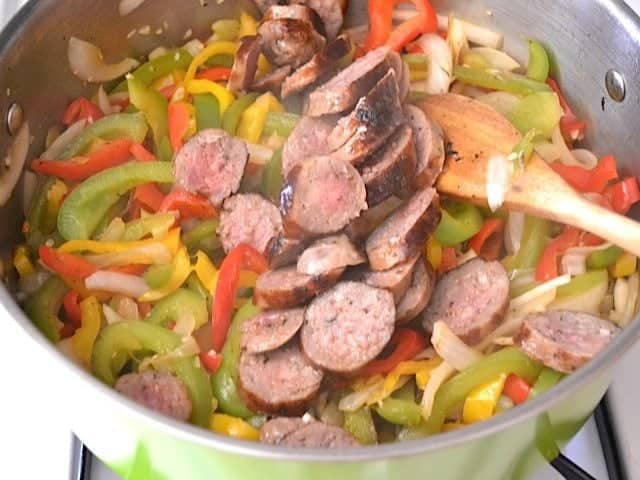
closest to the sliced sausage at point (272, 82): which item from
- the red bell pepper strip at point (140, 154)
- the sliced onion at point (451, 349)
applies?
the red bell pepper strip at point (140, 154)

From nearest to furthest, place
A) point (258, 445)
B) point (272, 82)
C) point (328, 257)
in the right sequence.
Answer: point (258, 445), point (328, 257), point (272, 82)

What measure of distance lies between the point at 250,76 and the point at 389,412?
→ 2.26 feet

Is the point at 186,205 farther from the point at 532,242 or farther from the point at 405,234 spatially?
the point at 532,242

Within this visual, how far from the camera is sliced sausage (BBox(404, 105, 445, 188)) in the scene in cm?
151

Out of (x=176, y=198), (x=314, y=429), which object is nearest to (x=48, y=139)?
(x=176, y=198)

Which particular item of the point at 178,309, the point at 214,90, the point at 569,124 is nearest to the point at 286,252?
the point at 178,309

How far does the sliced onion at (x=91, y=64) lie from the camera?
161cm

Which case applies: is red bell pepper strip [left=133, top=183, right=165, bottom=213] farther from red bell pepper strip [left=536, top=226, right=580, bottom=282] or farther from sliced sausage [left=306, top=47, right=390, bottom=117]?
red bell pepper strip [left=536, top=226, right=580, bottom=282]

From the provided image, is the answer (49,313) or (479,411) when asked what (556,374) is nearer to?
(479,411)

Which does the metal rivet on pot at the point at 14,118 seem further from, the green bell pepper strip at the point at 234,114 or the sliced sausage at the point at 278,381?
the sliced sausage at the point at 278,381

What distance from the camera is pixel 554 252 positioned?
4.93ft

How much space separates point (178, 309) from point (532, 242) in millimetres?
595

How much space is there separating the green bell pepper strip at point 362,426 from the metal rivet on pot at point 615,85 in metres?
0.73

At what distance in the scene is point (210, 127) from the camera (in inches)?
64.3
